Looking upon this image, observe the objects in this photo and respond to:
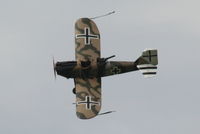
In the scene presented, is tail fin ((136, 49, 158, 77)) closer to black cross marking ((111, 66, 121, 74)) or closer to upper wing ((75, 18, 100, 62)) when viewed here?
black cross marking ((111, 66, 121, 74))

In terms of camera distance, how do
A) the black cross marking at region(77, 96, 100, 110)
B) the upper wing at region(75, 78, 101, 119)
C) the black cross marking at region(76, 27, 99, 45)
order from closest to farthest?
the upper wing at region(75, 78, 101, 119) → the black cross marking at region(77, 96, 100, 110) → the black cross marking at region(76, 27, 99, 45)

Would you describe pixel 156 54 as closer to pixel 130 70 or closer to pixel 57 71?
pixel 130 70

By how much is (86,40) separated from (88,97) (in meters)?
4.76

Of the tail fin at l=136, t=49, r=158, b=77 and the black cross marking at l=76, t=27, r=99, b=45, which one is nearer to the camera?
the tail fin at l=136, t=49, r=158, b=77

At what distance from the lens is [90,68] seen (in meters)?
77.5

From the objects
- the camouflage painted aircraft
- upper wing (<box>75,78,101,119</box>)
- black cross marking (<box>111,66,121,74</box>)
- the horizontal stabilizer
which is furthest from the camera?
black cross marking (<box>111,66,121,74</box>)

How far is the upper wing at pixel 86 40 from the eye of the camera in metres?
78.2

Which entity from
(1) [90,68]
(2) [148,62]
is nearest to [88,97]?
(1) [90,68]

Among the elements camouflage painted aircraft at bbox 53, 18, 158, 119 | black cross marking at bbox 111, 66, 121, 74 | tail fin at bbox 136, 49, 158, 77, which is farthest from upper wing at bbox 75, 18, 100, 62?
tail fin at bbox 136, 49, 158, 77

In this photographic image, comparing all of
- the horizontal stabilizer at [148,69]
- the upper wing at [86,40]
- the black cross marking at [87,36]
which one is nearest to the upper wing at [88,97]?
the upper wing at [86,40]

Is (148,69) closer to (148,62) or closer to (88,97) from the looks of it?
(148,62)

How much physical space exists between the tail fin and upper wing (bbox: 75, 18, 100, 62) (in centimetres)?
333

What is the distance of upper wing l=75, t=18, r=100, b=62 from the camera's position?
257ft

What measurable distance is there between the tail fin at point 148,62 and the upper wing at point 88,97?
3.41 m
